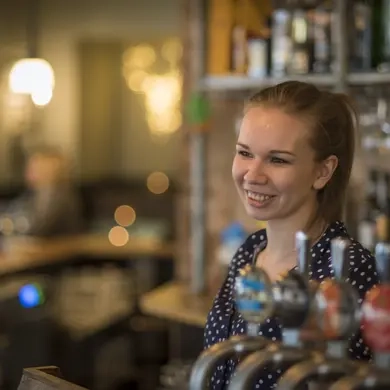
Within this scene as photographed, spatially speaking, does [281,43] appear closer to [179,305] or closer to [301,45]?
[301,45]

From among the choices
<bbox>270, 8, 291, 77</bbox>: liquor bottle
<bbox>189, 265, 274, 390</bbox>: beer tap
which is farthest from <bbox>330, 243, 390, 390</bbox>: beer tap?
<bbox>270, 8, 291, 77</bbox>: liquor bottle

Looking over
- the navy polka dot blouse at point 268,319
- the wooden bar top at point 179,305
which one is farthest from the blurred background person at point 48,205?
the navy polka dot blouse at point 268,319

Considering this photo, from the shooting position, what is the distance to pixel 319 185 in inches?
66.1

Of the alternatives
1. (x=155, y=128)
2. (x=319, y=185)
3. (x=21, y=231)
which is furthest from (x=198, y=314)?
(x=155, y=128)

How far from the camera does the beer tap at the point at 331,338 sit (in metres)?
1.17

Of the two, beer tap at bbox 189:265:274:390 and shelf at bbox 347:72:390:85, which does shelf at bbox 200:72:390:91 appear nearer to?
shelf at bbox 347:72:390:85

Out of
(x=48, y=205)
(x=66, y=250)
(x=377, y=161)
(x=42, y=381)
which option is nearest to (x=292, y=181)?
(x=42, y=381)

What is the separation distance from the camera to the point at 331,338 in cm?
121

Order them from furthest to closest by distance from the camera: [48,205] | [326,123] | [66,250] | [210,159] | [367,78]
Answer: [48,205] → [66,250] → [210,159] → [367,78] → [326,123]

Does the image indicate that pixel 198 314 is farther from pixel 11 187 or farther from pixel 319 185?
pixel 11 187

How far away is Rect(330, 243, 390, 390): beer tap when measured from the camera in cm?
113

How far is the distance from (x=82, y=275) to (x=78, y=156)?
2.50 m

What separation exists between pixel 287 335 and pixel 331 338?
0.20 ft

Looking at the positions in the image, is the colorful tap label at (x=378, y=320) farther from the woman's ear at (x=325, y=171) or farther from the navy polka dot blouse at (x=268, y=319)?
the woman's ear at (x=325, y=171)
